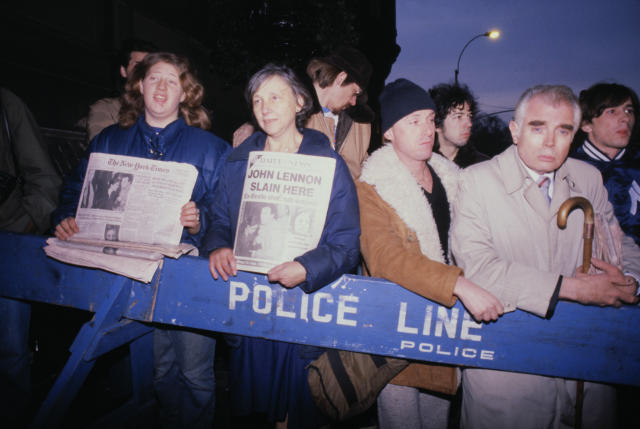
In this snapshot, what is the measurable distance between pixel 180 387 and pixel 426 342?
64.6 inches

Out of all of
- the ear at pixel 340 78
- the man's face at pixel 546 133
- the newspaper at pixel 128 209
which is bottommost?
the newspaper at pixel 128 209

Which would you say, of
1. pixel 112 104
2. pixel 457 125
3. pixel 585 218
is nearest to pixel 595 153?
pixel 457 125

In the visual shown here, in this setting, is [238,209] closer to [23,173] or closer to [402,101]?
[402,101]

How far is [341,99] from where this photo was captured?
10.2ft

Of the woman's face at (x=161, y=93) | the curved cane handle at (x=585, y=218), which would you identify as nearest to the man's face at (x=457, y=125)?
the curved cane handle at (x=585, y=218)

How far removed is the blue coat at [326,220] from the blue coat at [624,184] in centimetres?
205

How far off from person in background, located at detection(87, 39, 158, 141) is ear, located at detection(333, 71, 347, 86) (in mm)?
1653

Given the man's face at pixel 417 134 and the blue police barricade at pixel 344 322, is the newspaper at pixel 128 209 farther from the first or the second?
the man's face at pixel 417 134

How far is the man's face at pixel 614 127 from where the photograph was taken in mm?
2473

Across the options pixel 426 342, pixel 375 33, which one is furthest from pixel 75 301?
pixel 375 33

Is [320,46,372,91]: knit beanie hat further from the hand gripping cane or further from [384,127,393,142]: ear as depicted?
the hand gripping cane

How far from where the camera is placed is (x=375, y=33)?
17922mm

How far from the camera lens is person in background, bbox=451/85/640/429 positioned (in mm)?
1647

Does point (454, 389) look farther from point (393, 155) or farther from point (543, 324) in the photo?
point (393, 155)
